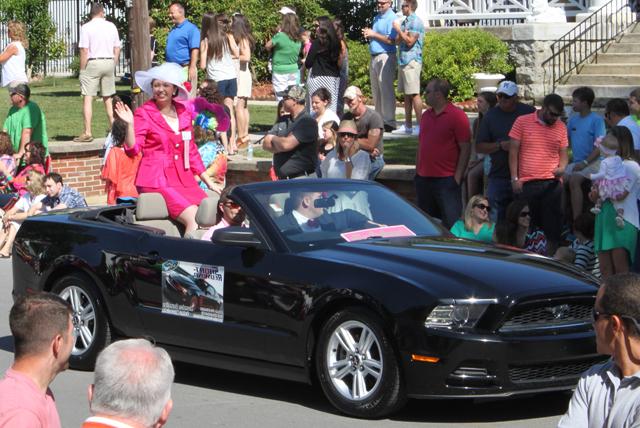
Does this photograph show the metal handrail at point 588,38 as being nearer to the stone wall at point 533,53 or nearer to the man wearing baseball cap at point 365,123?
the stone wall at point 533,53

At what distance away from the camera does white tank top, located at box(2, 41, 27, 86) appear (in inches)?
741

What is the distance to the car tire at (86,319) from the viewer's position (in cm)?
941

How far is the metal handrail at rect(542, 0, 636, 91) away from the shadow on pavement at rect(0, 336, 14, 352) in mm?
12179

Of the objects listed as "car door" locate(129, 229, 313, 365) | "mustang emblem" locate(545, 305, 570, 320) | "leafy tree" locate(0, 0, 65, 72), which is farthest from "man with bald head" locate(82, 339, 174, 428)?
"leafy tree" locate(0, 0, 65, 72)

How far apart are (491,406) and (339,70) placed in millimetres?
9014

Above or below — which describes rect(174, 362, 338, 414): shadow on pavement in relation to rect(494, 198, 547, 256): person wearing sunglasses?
below

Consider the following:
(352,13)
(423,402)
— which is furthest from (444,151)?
(352,13)

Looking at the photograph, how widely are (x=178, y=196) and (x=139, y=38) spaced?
17.9 ft

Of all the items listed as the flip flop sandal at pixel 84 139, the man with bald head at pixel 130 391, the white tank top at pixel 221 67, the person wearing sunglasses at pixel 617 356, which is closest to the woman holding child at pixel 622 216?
the person wearing sunglasses at pixel 617 356

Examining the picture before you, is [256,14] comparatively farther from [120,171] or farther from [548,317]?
[548,317]

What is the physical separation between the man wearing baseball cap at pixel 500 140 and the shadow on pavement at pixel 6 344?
15.4ft

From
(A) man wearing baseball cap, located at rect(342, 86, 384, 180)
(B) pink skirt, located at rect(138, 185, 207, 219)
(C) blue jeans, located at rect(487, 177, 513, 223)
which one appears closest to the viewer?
(B) pink skirt, located at rect(138, 185, 207, 219)

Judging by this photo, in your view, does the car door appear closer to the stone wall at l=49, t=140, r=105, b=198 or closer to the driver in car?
the driver in car

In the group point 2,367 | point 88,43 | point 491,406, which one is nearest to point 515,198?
point 491,406
